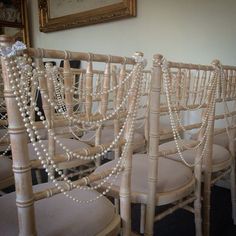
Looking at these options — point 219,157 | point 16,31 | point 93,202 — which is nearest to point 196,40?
point 219,157

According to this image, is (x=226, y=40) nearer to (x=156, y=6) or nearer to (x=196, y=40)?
(x=196, y=40)

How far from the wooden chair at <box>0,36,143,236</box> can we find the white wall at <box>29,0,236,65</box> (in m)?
Answer: 1.43

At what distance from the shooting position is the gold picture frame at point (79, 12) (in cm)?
237

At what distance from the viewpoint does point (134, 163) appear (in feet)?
3.61

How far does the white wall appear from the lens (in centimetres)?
190

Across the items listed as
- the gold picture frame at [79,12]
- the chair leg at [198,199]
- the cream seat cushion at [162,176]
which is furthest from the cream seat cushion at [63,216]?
the gold picture frame at [79,12]

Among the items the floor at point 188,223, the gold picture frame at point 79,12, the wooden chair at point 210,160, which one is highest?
the gold picture frame at point 79,12

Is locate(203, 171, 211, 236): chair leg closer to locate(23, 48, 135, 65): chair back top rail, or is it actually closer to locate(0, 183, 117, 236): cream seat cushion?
locate(0, 183, 117, 236): cream seat cushion

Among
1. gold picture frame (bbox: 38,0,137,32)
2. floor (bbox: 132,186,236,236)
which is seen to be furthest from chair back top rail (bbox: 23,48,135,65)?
gold picture frame (bbox: 38,0,137,32)

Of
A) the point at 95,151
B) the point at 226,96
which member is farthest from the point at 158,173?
the point at 226,96

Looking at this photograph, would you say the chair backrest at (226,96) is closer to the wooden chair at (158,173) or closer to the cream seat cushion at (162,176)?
the wooden chair at (158,173)

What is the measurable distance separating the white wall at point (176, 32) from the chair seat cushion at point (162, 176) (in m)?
1.17

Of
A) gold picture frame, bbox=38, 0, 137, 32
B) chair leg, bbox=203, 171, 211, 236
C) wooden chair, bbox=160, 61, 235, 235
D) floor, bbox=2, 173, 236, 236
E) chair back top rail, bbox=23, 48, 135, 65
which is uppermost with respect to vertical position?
gold picture frame, bbox=38, 0, 137, 32

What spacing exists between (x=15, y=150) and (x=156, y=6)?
6.68ft
